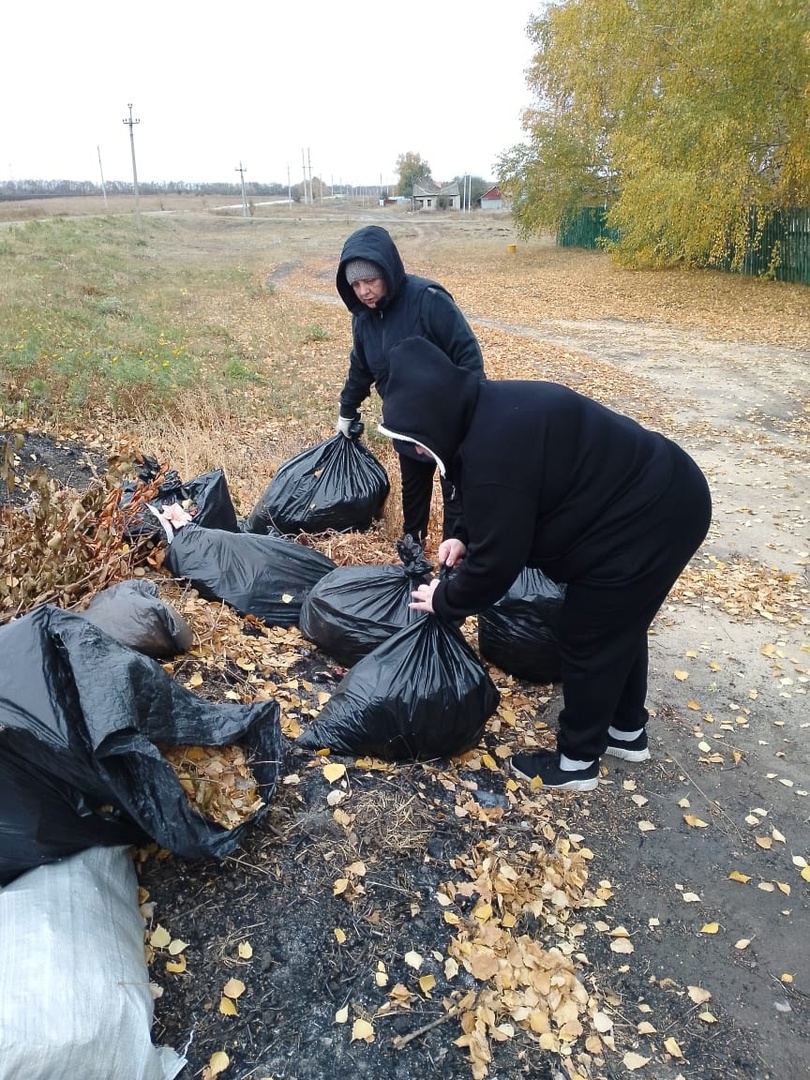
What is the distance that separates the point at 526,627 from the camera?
2902 millimetres

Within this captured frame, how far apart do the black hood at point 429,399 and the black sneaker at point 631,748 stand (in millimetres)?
1437

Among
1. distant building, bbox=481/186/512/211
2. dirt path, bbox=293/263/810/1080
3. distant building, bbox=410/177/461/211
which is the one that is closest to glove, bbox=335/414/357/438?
dirt path, bbox=293/263/810/1080

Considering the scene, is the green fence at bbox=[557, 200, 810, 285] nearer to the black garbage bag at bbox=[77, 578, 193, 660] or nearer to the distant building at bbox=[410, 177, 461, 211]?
the black garbage bag at bbox=[77, 578, 193, 660]

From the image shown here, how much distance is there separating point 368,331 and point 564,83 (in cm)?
2230

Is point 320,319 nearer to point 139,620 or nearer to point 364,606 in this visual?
point 364,606

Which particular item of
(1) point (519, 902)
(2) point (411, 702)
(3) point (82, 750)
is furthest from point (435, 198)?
(3) point (82, 750)

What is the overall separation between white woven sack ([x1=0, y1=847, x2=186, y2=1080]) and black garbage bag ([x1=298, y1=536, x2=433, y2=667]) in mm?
1290

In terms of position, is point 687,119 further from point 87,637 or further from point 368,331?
point 87,637

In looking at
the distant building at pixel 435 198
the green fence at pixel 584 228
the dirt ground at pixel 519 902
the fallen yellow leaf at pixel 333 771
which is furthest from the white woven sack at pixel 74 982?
the distant building at pixel 435 198

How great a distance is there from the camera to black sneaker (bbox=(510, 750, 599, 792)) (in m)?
2.52

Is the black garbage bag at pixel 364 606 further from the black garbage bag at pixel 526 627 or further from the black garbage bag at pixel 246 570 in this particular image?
the black garbage bag at pixel 526 627

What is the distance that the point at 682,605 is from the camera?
3891mm

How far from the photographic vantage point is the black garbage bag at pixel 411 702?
2.36 metres

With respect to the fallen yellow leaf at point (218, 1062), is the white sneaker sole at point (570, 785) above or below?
below
